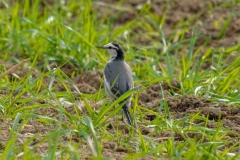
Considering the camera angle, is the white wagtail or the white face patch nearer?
the white wagtail

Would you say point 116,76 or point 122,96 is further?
point 116,76

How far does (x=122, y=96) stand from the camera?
20.5 feet

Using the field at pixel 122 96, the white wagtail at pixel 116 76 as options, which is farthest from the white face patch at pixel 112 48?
the field at pixel 122 96

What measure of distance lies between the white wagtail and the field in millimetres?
161

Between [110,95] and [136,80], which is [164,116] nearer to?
[110,95]

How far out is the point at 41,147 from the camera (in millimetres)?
5828

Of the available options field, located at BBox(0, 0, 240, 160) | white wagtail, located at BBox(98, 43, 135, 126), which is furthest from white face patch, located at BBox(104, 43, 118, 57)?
field, located at BBox(0, 0, 240, 160)

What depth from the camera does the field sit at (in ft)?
19.2

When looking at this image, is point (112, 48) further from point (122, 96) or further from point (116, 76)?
point (122, 96)

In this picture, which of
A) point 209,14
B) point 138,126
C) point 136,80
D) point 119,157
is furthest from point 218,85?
point 209,14

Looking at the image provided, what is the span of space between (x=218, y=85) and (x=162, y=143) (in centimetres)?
215

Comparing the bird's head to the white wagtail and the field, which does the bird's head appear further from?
the field

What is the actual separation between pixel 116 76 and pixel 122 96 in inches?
59.7

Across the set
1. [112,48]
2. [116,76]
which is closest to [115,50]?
[112,48]
